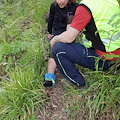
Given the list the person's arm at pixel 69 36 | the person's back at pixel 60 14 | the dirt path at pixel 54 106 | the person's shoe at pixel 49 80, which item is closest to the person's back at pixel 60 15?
the person's back at pixel 60 14

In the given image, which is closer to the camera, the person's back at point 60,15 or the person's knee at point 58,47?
the person's knee at point 58,47

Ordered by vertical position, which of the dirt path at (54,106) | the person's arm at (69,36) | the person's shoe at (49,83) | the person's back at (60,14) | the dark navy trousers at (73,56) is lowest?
the dirt path at (54,106)

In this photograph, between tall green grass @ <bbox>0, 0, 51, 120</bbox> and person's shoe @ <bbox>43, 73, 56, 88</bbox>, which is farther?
person's shoe @ <bbox>43, 73, 56, 88</bbox>

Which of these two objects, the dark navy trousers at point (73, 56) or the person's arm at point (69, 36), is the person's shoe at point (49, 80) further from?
the person's arm at point (69, 36)

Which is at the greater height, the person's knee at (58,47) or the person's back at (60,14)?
the person's back at (60,14)

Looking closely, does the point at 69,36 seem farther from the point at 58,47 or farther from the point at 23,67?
the point at 23,67

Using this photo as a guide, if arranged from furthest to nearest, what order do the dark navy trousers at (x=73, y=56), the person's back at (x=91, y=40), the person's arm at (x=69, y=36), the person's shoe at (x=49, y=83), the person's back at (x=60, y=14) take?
the person's back at (x=60, y=14)
the person's shoe at (x=49, y=83)
the dark navy trousers at (x=73, y=56)
the person's arm at (x=69, y=36)
the person's back at (x=91, y=40)

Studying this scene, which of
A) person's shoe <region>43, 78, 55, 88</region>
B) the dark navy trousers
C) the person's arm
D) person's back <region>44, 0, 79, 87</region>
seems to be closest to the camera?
the person's arm

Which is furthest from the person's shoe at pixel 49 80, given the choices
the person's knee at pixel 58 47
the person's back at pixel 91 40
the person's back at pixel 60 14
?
the person's back at pixel 60 14

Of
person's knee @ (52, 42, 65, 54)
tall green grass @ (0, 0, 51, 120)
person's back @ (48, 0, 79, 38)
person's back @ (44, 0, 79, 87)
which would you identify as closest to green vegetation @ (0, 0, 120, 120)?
tall green grass @ (0, 0, 51, 120)

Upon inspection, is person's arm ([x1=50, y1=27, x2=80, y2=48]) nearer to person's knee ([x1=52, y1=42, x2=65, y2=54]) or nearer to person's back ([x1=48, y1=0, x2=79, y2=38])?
person's knee ([x1=52, y1=42, x2=65, y2=54])

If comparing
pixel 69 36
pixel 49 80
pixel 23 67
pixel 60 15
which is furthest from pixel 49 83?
pixel 60 15

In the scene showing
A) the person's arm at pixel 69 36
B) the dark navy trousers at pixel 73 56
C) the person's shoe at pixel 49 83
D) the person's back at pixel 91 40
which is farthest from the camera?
the person's shoe at pixel 49 83

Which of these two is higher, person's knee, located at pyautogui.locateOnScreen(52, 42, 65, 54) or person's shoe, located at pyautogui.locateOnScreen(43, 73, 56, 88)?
person's knee, located at pyautogui.locateOnScreen(52, 42, 65, 54)
